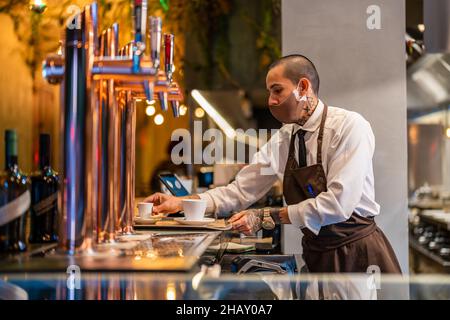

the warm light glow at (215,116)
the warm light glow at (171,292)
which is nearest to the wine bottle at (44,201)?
the warm light glow at (171,292)

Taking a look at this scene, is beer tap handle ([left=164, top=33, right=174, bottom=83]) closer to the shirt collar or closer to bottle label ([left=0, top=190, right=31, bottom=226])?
bottle label ([left=0, top=190, right=31, bottom=226])

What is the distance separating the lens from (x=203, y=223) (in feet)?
6.21

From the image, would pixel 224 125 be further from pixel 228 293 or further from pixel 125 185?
pixel 228 293

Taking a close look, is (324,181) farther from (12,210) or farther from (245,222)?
(12,210)

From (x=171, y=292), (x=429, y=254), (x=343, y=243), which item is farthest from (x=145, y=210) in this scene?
(x=429, y=254)

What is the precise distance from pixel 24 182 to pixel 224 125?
13.0ft

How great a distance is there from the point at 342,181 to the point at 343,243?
12.4 inches

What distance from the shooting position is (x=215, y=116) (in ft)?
17.5

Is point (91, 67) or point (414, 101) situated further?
point (414, 101)

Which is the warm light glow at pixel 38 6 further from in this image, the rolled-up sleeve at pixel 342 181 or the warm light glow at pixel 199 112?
the rolled-up sleeve at pixel 342 181

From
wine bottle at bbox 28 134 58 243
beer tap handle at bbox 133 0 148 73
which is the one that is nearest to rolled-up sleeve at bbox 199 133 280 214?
wine bottle at bbox 28 134 58 243

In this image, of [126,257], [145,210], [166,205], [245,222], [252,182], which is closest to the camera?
[126,257]

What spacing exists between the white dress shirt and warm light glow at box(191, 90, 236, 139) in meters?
2.47

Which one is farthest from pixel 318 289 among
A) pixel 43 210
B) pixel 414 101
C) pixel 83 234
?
pixel 414 101
